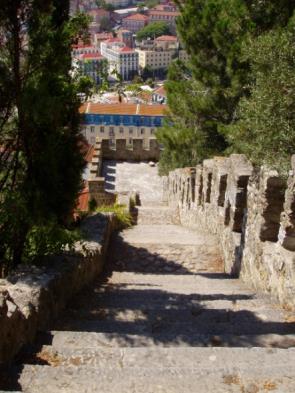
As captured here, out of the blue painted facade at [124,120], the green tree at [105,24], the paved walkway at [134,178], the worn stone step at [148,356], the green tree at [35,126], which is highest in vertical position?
the green tree at [105,24]

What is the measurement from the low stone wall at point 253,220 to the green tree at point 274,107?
0.81 ft

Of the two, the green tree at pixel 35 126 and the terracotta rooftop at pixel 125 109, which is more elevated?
the green tree at pixel 35 126

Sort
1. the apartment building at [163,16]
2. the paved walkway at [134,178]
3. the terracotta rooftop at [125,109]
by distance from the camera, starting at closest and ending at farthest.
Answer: the paved walkway at [134,178], the terracotta rooftop at [125,109], the apartment building at [163,16]

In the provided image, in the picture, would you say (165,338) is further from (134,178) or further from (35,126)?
(134,178)

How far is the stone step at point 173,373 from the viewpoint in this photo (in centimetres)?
280

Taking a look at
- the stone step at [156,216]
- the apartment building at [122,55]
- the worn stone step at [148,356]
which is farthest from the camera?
the apartment building at [122,55]

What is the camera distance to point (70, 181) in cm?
546

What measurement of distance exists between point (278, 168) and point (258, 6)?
292 inches

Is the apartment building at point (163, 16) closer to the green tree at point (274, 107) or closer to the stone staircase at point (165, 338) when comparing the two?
the green tree at point (274, 107)

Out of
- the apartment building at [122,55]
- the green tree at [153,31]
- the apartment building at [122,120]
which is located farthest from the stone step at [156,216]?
the green tree at [153,31]

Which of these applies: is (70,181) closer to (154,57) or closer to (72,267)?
(72,267)

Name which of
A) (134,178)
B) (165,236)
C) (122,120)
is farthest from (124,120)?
(165,236)

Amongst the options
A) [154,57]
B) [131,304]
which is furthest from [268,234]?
[154,57]

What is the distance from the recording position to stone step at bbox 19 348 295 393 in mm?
2805
